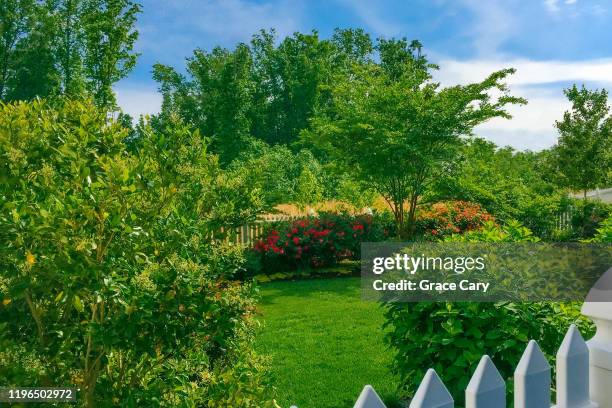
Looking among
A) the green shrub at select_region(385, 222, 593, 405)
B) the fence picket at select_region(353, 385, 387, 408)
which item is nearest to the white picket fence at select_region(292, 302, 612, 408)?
the fence picket at select_region(353, 385, 387, 408)

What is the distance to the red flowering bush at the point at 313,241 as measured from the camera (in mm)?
11609

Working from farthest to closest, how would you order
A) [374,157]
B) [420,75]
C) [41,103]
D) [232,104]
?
[232,104], [420,75], [374,157], [41,103]

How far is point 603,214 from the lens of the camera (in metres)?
17.4

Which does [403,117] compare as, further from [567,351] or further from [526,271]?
[567,351]

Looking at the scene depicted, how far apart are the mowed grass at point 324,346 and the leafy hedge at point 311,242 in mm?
1517

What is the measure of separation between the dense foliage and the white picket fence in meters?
1.08

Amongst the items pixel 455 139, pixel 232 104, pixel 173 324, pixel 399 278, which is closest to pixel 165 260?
pixel 173 324

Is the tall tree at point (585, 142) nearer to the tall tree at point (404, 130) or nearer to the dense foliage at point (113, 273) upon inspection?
the tall tree at point (404, 130)

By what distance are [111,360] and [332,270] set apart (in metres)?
9.30

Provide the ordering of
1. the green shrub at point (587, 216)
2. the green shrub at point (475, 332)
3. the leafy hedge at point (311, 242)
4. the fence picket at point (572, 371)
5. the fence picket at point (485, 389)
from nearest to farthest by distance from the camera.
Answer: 1. the fence picket at point (485, 389)
2. the fence picket at point (572, 371)
3. the green shrub at point (475, 332)
4. the leafy hedge at point (311, 242)
5. the green shrub at point (587, 216)

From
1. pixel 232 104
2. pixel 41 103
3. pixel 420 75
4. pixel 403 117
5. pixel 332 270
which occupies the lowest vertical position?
pixel 332 270

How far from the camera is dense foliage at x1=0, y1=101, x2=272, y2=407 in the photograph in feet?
6.48

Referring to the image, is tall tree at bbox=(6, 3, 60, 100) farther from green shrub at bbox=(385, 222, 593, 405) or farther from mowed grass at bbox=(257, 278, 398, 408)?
green shrub at bbox=(385, 222, 593, 405)

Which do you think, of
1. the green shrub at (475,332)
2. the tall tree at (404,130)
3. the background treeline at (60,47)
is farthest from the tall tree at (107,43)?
the green shrub at (475,332)
